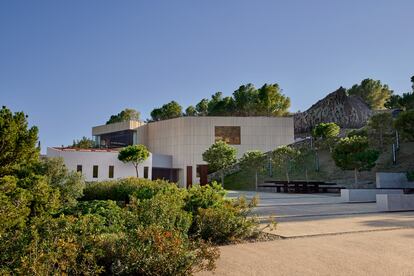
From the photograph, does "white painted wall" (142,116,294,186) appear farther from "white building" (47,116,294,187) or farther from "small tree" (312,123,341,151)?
"small tree" (312,123,341,151)

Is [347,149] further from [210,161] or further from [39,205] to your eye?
[39,205]

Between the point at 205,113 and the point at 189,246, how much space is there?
2221 inches

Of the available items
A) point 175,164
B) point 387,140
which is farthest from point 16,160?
point 387,140

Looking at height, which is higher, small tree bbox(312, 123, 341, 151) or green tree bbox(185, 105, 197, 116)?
green tree bbox(185, 105, 197, 116)

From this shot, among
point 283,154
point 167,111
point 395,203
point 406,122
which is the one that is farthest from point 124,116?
point 395,203

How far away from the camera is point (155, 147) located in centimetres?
4319

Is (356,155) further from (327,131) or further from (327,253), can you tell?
(327,253)

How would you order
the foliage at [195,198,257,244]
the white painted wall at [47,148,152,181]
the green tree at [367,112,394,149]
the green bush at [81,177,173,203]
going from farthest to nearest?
the green tree at [367,112,394,149] → the white painted wall at [47,148,152,181] → the green bush at [81,177,173,203] → the foliage at [195,198,257,244]

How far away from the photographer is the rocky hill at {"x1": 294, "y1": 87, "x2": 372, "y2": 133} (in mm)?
48875

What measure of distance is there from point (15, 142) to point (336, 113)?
146 feet

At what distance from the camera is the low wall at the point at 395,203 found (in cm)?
1190

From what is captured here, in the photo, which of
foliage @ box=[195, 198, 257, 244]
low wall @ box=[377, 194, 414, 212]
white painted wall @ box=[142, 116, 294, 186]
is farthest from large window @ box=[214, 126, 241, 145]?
foliage @ box=[195, 198, 257, 244]

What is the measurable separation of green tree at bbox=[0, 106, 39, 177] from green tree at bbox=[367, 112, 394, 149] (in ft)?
90.8

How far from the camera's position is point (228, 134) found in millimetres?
40906
